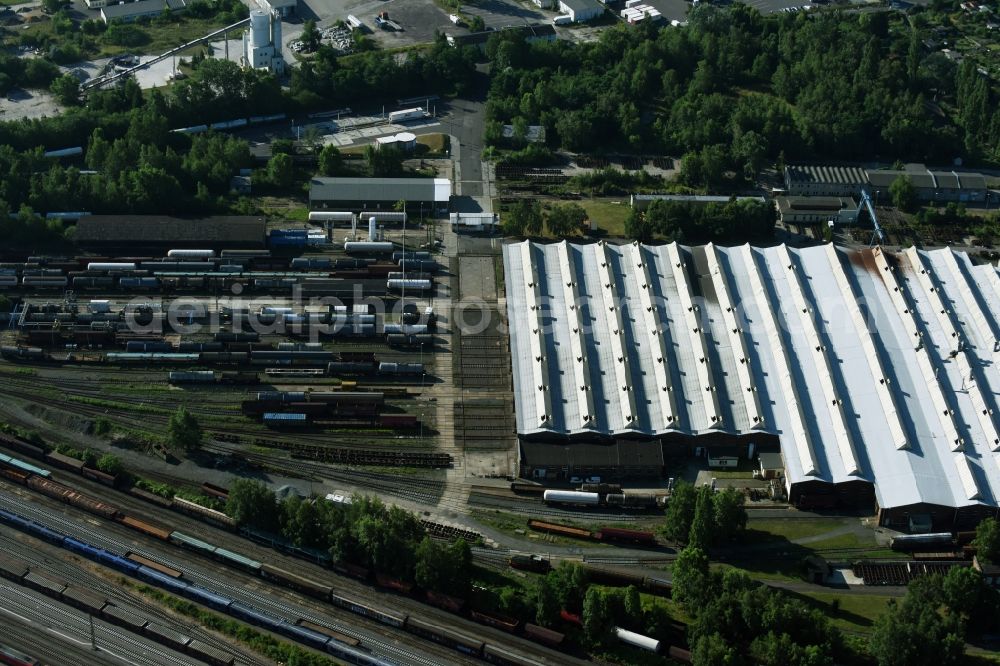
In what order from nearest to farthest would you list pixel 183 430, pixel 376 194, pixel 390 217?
pixel 183 430, pixel 390 217, pixel 376 194

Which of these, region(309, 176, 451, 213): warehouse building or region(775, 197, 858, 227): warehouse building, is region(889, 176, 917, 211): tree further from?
region(309, 176, 451, 213): warehouse building

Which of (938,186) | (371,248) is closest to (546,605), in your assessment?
(371,248)

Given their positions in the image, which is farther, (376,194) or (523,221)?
(376,194)

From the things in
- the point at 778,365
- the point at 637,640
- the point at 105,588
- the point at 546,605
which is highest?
the point at 778,365

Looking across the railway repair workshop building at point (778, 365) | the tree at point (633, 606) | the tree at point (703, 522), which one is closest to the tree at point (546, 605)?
the tree at point (633, 606)

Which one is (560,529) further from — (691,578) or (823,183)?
(823,183)

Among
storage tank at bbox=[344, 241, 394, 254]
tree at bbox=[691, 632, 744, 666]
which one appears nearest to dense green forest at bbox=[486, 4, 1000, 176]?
storage tank at bbox=[344, 241, 394, 254]
